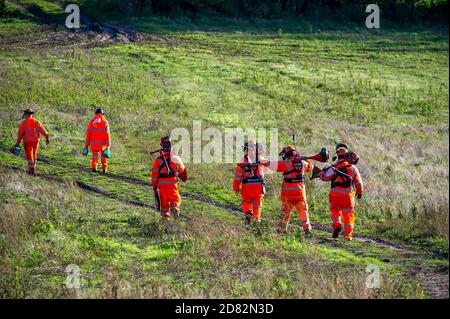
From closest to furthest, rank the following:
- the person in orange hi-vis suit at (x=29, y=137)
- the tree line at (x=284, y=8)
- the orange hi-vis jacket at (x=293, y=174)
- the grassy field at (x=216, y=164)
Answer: the grassy field at (x=216, y=164), the orange hi-vis jacket at (x=293, y=174), the person in orange hi-vis suit at (x=29, y=137), the tree line at (x=284, y=8)

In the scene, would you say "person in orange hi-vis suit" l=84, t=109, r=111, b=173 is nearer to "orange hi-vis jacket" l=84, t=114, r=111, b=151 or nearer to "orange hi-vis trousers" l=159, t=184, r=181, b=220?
"orange hi-vis jacket" l=84, t=114, r=111, b=151

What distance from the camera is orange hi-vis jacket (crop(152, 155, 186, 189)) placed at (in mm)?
12523

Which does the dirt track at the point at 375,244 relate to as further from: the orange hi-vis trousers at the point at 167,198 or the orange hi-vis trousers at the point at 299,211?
the orange hi-vis trousers at the point at 167,198

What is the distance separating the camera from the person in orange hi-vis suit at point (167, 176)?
12.5m

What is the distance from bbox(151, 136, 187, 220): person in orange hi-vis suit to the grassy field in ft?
1.28

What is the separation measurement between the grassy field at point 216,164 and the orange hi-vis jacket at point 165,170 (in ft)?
2.85

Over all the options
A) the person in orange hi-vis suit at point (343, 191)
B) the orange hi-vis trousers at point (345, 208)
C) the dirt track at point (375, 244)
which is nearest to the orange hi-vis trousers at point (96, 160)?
the dirt track at point (375, 244)

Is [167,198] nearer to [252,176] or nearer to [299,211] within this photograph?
[252,176]

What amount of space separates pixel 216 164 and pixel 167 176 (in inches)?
266

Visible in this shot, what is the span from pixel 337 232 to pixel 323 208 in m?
2.84

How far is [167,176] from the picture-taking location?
1257 centimetres

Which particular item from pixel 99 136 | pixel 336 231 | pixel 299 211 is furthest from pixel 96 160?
pixel 336 231
